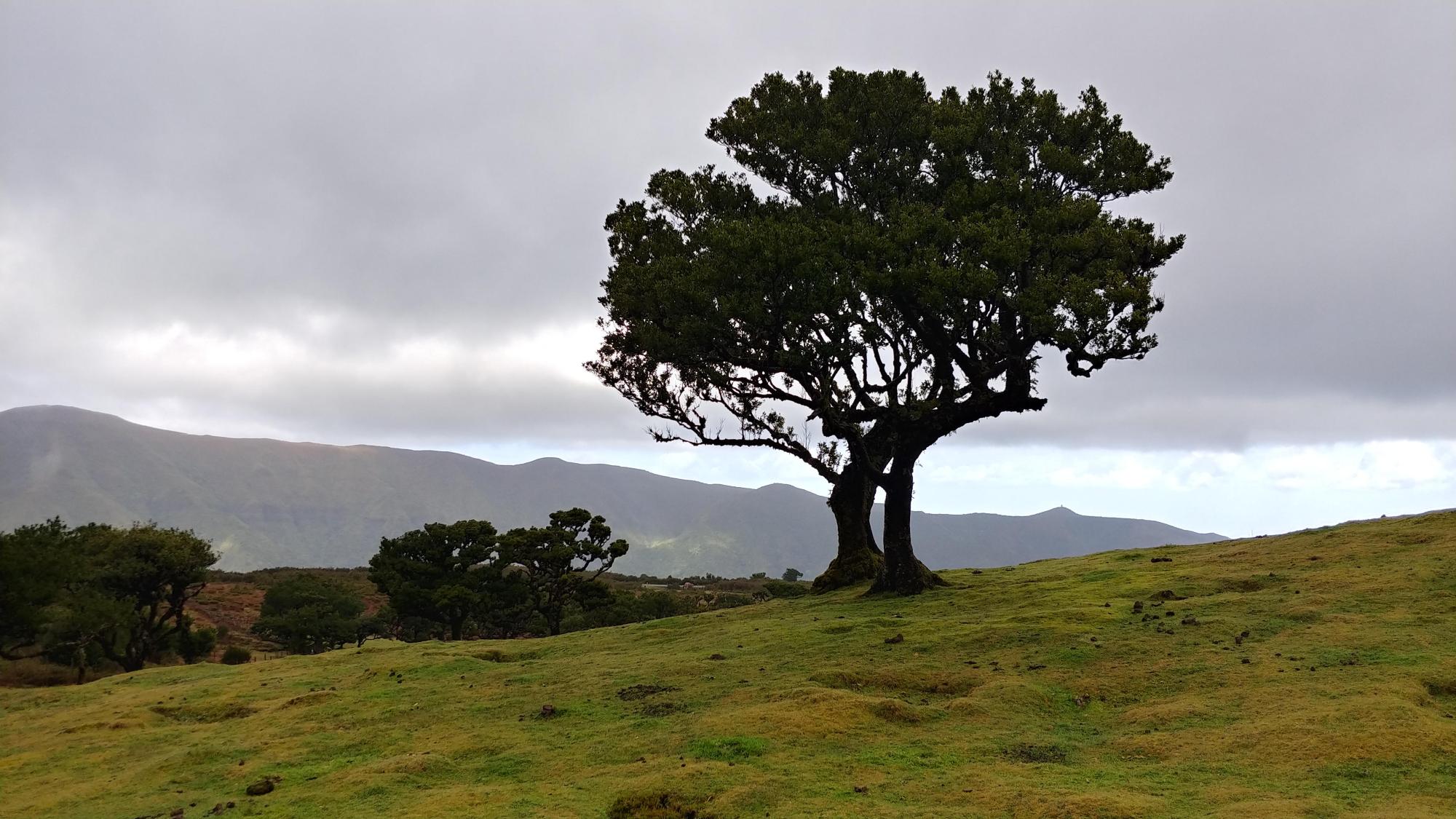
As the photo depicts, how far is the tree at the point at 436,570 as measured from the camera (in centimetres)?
4966

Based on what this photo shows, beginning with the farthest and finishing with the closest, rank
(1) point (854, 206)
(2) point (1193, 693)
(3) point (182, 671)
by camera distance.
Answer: (1) point (854, 206) < (3) point (182, 671) < (2) point (1193, 693)

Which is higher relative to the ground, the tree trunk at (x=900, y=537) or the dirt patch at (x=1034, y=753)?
the tree trunk at (x=900, y=537)

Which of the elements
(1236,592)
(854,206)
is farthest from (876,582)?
(854,206)

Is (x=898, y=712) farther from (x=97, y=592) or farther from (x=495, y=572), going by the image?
(x=97, y=592)

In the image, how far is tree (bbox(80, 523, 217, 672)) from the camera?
42.7 m

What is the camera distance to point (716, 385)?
30078 mm

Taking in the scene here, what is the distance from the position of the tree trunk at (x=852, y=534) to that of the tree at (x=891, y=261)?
78.9 inches

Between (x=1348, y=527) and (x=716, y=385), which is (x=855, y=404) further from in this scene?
(x=1348, y=527)

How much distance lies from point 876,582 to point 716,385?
30.8 feet

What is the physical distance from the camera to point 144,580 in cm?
4462

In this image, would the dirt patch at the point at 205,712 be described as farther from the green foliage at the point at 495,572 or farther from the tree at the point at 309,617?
the tree at the point at 309,617

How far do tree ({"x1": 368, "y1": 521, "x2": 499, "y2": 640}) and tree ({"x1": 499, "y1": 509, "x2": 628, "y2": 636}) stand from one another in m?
2.47

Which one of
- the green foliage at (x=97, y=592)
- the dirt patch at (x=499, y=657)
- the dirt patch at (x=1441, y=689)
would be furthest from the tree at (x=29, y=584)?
the dirt patch at (x=1441, y=689)

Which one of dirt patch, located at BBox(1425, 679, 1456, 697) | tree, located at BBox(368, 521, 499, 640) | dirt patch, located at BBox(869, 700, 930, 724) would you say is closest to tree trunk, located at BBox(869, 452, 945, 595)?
dirt patch, located at BBox(869, 700, 930, 724)
